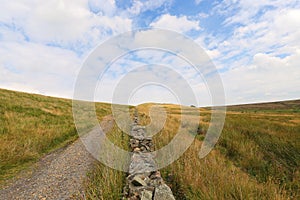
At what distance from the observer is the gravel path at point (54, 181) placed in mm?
4389

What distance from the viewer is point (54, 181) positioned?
5.05 m

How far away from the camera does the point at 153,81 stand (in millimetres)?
15938


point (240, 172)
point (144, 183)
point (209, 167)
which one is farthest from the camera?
point (240, 172)

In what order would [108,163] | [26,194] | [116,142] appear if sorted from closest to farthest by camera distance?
[26,194]
[108,163]
[116,142]

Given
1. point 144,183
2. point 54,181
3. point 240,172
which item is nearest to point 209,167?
point 240,172

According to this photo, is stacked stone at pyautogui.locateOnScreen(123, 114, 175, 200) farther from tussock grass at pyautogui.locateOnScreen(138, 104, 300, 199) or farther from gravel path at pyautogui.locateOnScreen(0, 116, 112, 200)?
gravel path at pyautogui.locateOnScreen(0, 116, 112, 200)

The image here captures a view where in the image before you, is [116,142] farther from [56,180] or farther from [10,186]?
[10,186]

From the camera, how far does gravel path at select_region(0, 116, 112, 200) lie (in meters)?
4.39

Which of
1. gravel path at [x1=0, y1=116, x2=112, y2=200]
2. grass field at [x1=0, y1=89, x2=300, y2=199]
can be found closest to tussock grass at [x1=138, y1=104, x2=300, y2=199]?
grass field at [x1=0, y1=89, x2=300, y2=199]

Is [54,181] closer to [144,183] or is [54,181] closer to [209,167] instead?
[144,183]

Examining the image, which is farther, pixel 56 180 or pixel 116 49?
pixel 116 49

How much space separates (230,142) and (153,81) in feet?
29.1

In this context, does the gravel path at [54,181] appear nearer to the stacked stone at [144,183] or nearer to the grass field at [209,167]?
the grass field at [209,167]

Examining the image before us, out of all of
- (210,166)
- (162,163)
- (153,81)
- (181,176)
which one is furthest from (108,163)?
(153,81)
